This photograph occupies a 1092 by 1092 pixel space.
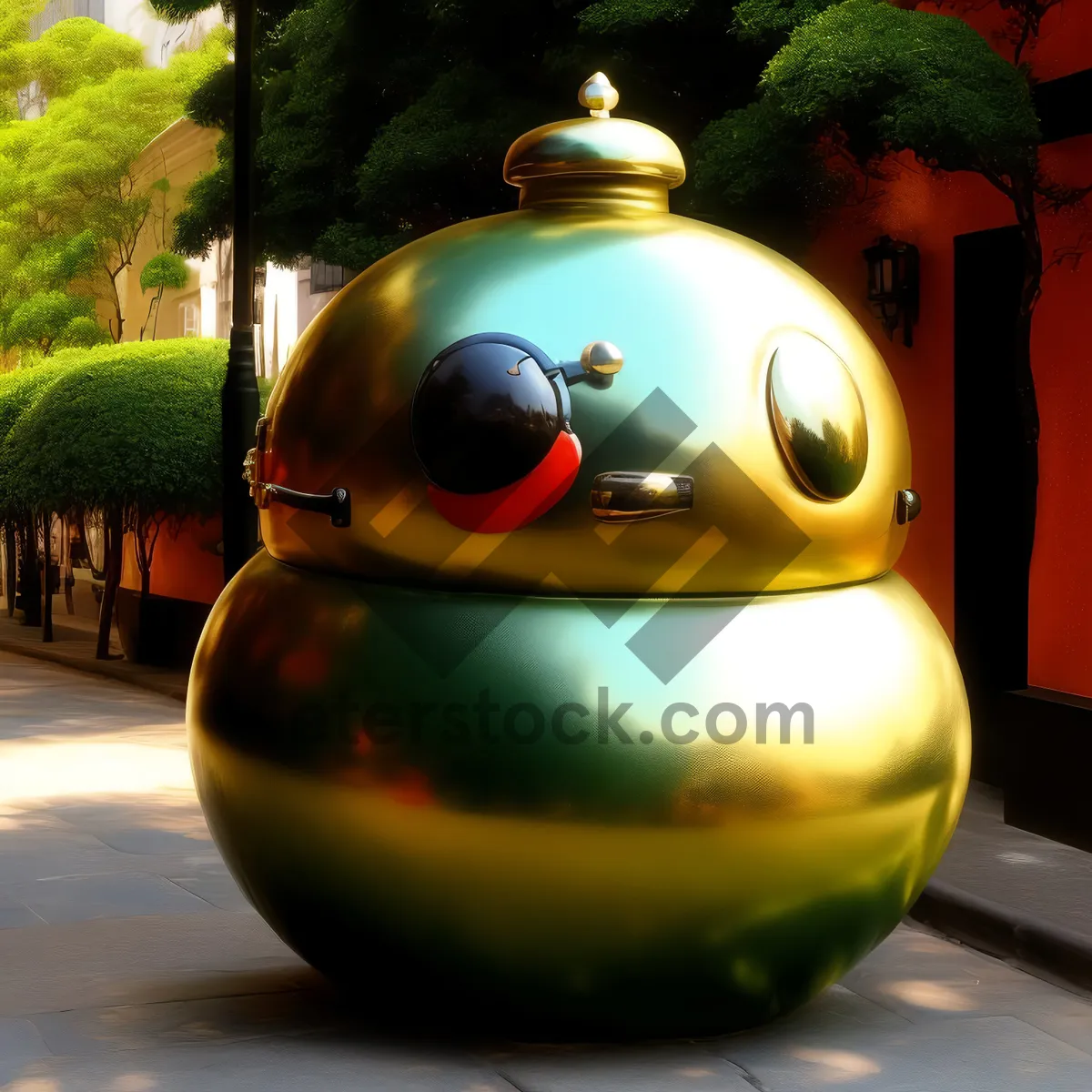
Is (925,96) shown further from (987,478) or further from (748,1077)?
(748,1077)

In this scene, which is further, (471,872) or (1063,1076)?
(1063,1076)

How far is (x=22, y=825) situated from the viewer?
343 inches

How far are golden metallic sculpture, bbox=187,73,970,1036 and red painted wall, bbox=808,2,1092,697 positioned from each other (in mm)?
4850

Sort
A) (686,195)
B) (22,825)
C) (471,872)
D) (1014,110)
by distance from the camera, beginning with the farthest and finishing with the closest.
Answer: (686,195), (22,825), (1014,110), (471,872)

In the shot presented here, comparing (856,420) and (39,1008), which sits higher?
(856,420)

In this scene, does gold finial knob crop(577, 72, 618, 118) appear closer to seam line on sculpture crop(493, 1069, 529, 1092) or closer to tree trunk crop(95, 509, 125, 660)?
seam line on sculpture crop(493, 1069, 529, 1092)

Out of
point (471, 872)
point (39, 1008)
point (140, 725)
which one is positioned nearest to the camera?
point (471, 872)

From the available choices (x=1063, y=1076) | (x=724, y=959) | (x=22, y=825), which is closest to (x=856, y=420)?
(x=724, y=959)

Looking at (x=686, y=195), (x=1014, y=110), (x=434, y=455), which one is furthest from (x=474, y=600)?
(x=686, y=195)

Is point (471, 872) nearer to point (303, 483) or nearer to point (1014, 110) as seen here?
point (303, 483)

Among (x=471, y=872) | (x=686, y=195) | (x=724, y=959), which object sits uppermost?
(x=686, y=195)

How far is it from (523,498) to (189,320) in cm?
2650

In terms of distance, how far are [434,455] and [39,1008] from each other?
2.31m

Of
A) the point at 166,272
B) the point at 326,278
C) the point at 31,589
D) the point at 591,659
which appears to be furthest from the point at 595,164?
the point at 166,272
